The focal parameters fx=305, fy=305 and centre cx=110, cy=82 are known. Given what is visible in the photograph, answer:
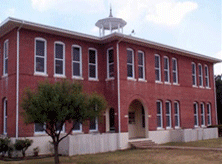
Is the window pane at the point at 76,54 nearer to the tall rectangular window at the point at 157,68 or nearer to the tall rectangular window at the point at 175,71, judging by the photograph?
the tall rectangular window at the point at 157,68

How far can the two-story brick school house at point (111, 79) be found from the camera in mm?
19672

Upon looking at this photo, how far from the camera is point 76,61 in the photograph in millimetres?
22641

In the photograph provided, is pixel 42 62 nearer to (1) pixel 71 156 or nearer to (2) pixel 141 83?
(1) pixel 71 156

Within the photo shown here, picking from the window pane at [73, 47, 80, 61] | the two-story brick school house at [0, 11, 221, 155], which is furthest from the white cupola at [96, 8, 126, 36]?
the window pane at [73, 47, 80, 61]

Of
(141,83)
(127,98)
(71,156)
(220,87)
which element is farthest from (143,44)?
(220,87)

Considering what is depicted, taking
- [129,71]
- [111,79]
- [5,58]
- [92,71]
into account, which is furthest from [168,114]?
[5,58]

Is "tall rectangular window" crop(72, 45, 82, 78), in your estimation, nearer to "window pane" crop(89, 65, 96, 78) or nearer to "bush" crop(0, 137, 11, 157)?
"window pane" crop(89, 65, 96, 78)

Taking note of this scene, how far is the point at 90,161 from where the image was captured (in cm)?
1641

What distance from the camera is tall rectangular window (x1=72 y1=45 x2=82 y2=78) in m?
22.5

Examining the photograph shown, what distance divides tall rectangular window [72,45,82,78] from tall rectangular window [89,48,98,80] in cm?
101

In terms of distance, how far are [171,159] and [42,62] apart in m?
10.6

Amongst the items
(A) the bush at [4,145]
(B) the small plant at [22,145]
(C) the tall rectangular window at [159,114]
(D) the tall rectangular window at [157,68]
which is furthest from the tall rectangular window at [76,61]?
(C) the tall rectangular window at [159,114]

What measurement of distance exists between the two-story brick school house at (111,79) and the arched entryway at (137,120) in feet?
0.28

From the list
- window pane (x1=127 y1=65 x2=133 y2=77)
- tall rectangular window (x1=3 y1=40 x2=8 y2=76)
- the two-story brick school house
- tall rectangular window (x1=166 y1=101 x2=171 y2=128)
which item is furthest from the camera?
tall rectangular window (x1=166 y1=101 x2=171 y2=128)
